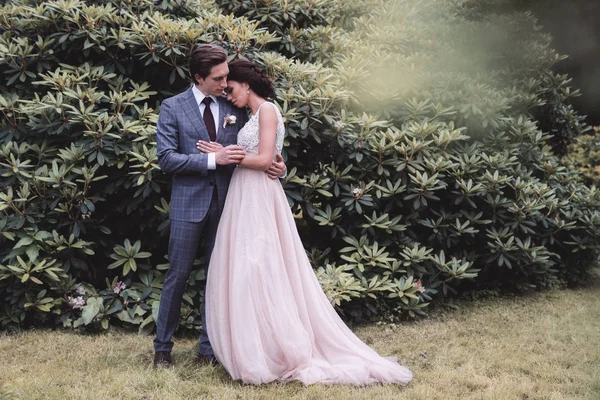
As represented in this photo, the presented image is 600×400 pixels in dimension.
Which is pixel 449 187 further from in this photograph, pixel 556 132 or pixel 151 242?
pixel 151 242

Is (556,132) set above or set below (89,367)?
above

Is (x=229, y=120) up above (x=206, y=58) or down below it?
below

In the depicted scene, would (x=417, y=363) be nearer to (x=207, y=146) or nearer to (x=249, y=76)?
(x=207, y=146)

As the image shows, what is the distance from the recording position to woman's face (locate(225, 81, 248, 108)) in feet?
12.6

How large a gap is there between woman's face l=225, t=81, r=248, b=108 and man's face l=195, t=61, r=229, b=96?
0.18 ft

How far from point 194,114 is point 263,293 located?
121 cm

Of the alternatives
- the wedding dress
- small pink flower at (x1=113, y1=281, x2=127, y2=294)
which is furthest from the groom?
small pink flower at (x1=113, y1=281, x2=127, y2=294)

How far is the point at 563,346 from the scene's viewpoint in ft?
15.1

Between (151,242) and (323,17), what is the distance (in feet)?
10.0

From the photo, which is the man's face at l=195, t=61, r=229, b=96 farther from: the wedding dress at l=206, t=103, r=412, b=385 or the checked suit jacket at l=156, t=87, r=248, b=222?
the wedding dress at l=206, t=103, r=412, b=385

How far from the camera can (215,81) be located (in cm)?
377

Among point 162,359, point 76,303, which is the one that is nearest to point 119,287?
point 76,303

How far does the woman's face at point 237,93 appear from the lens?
3.84 meters

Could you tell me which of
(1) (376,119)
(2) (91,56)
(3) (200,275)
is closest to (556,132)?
(1) (376,119)
